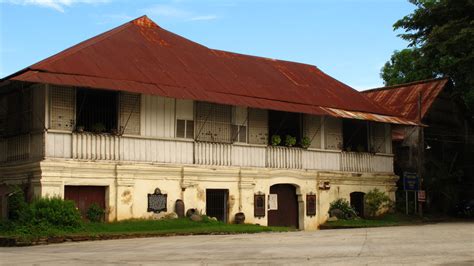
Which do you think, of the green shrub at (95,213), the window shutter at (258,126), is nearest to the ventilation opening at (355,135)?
the window shutter at (258,126)

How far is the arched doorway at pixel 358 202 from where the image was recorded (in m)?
27.2

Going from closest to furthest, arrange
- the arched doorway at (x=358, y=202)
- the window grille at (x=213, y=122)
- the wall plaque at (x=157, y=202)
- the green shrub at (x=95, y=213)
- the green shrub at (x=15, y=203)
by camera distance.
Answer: the green shrub at (x=15, y=203), the green shrub at (x=95, y=213), the wall plaque at (x=157, y=202), the window grille at (x=213, y=122), the arched doorway at (x=358, y=202)

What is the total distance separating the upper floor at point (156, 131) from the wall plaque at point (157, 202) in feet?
3.71

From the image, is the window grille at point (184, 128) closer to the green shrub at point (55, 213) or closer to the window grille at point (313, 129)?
the green shrub at point (55, 213)

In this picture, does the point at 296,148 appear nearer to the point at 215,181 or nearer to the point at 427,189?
the point at 215,181

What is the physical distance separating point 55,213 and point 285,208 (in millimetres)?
9922

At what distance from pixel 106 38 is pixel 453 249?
44.9 feet

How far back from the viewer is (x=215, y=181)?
22.3 m

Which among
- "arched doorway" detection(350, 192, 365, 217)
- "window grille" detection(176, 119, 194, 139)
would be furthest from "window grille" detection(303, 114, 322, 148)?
"window grille" detection(176, 119, 194, 139)

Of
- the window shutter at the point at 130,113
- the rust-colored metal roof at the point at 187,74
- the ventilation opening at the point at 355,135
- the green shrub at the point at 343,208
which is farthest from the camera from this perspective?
the ventilation opening at the point at 355,135

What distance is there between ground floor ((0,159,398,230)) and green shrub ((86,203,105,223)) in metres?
0.20

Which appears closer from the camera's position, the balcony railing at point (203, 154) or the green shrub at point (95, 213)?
the balcony railing at point (203, 154)

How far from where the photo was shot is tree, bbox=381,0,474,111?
1054 inches

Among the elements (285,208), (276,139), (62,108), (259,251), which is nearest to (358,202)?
(285,208)
